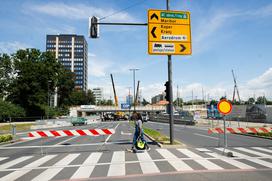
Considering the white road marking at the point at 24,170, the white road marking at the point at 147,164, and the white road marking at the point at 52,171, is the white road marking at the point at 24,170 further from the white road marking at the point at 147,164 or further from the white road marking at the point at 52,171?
the white road marking at the point at 147,164

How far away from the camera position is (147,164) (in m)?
8.77

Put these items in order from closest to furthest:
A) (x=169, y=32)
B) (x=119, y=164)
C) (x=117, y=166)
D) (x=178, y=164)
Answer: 1. (x=117, y=166)
2. (x=178, y=164)
3. (x=119, y=164)
4. (x=169, y=32)

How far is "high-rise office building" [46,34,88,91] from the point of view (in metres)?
162

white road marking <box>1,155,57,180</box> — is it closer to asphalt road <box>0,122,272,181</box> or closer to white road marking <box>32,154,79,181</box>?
asphalt road <box>0,122,272,181</box>

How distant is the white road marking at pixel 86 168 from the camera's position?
7.39 metres

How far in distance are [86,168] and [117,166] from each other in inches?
40.3

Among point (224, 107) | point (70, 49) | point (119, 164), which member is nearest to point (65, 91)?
point (70, 49)

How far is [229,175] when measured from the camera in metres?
7.20

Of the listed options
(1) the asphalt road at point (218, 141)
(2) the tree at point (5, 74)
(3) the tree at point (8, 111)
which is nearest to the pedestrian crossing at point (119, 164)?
(1) the asphalt road at point (218, 141)

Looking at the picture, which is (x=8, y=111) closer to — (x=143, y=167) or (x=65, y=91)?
(x=65, y=91)

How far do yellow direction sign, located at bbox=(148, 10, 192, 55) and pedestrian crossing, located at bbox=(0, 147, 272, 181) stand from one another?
5.58 m

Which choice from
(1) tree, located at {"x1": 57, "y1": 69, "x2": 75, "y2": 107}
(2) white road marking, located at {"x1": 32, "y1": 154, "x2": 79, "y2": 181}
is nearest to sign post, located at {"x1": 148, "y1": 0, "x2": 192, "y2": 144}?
(2) white road marking, located at {"x1": 32, "y1": 154, "x2": 79, "y2": 181}

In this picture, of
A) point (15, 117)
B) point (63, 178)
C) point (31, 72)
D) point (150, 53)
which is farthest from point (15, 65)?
point (63, 178)

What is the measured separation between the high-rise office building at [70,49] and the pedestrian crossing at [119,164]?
6060 inches
